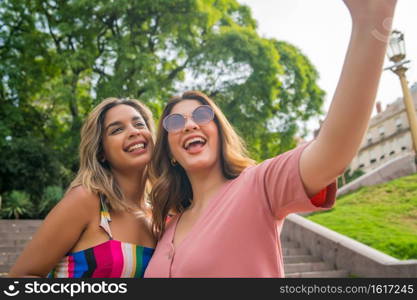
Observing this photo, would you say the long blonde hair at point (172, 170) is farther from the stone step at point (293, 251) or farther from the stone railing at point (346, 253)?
the stone step at point (293, 251)

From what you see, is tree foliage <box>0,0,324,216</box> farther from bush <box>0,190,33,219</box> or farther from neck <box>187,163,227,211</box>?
neck <box>187,163,227,211</box>

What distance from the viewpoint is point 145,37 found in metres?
16.4

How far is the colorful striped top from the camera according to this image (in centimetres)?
237

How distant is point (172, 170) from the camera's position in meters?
2.76

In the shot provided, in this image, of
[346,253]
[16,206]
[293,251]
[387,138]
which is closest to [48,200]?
[16,206]

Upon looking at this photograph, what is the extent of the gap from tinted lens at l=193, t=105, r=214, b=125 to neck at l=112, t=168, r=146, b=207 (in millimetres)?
748

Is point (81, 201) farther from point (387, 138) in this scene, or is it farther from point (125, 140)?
point (387, 138)

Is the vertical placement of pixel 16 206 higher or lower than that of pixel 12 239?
higher

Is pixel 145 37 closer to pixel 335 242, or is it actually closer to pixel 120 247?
pixel 335 242

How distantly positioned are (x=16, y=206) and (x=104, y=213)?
41.4ft

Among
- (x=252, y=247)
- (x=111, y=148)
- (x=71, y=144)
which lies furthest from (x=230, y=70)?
(x=252, y=247)

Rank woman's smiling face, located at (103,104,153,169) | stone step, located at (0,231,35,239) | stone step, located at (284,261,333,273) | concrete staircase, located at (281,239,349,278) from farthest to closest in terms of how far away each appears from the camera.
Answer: stone step, located at (0,231,35,239) < stone step, located at (284,261,333,273) < concrete staircase, located at (281,239,349,278) < woman's smiling face, located at (103,104,153,169)

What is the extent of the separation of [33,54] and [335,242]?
14198 mm

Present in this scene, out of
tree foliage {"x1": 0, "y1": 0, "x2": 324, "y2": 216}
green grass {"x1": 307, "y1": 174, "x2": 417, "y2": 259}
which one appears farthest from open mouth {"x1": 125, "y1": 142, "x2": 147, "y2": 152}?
tree foliage {"x1": 0, "y1": 0, "x2": 324, "y2": 216}
